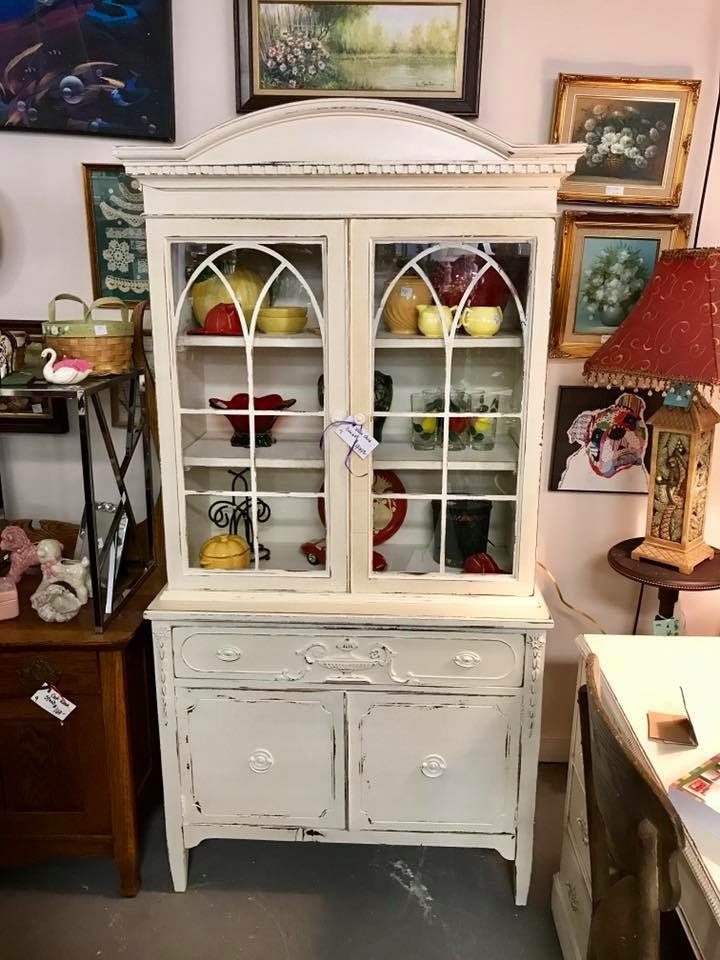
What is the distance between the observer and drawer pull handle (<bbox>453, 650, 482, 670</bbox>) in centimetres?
167

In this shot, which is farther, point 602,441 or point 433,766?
point 602,441

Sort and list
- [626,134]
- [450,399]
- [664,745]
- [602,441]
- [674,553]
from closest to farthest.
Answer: [664,745] < [450,399] < [674,553] < [626,134] < [602,441]

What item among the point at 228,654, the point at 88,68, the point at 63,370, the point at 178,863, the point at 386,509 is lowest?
the point at 178,863

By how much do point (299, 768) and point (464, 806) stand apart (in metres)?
0.42

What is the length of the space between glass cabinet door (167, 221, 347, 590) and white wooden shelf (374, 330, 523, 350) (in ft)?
0.36

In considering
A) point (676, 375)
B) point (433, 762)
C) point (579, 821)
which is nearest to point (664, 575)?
point (676, 375)

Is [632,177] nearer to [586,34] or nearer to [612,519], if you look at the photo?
[586,34]

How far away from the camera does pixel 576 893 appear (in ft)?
5.33

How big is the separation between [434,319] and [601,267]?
622mm

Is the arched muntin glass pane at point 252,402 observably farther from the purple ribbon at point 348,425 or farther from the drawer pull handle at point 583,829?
the drawer pull handle at point 583,829

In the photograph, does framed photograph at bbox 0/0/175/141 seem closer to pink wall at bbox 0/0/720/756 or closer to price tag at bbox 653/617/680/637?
pink wall at bbox 0/0/720/756

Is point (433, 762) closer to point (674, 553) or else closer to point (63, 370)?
point (674, 553)

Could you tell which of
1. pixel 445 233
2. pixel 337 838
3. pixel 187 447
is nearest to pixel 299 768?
pixel 337 838

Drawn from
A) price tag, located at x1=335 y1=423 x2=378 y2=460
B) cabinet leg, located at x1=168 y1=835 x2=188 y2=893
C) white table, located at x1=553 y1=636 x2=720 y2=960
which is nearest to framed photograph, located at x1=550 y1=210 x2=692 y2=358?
price tag, located at x1=335 y1=423 x2=378 y2=460
